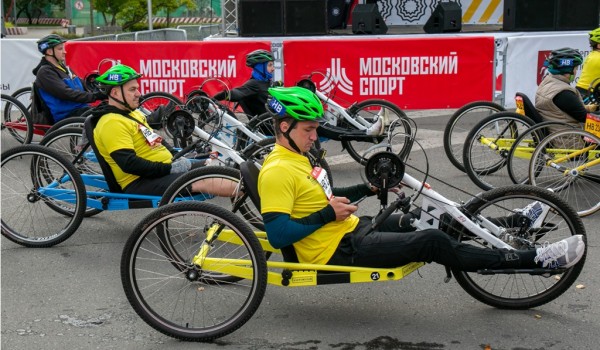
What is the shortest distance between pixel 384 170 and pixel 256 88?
482cm

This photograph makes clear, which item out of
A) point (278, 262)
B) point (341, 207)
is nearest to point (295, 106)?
point (341, 207)

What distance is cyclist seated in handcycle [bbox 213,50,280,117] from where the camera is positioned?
31.4 ft

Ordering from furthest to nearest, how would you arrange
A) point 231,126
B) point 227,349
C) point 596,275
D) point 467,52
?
1. point 467,52
2. point 231,126
3. point 596,275
4. point 227,349

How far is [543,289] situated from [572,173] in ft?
7.93

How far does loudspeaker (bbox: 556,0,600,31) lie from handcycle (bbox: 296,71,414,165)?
7.76 meters

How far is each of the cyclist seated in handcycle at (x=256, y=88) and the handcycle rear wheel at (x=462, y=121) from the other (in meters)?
2.07

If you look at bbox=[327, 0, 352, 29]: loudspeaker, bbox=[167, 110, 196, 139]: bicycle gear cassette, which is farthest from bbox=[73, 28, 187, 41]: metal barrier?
bbox=[167, 110, 196, 139]: bicycle gear cassette

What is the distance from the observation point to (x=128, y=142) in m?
6.68

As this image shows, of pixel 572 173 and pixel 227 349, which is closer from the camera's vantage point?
pixel 227 349

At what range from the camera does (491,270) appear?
4.99 m

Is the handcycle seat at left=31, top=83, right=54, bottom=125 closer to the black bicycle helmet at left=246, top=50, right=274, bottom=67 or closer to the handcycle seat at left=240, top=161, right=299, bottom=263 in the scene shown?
the black bicycle helmet at left=246, top=50, right=274, bottom=67

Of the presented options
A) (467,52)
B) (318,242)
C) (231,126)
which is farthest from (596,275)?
(467,52)

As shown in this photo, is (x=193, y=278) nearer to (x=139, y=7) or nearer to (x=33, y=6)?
(x=139, y=7)

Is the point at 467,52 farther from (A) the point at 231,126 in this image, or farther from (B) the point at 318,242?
(B) the point at 318,242
